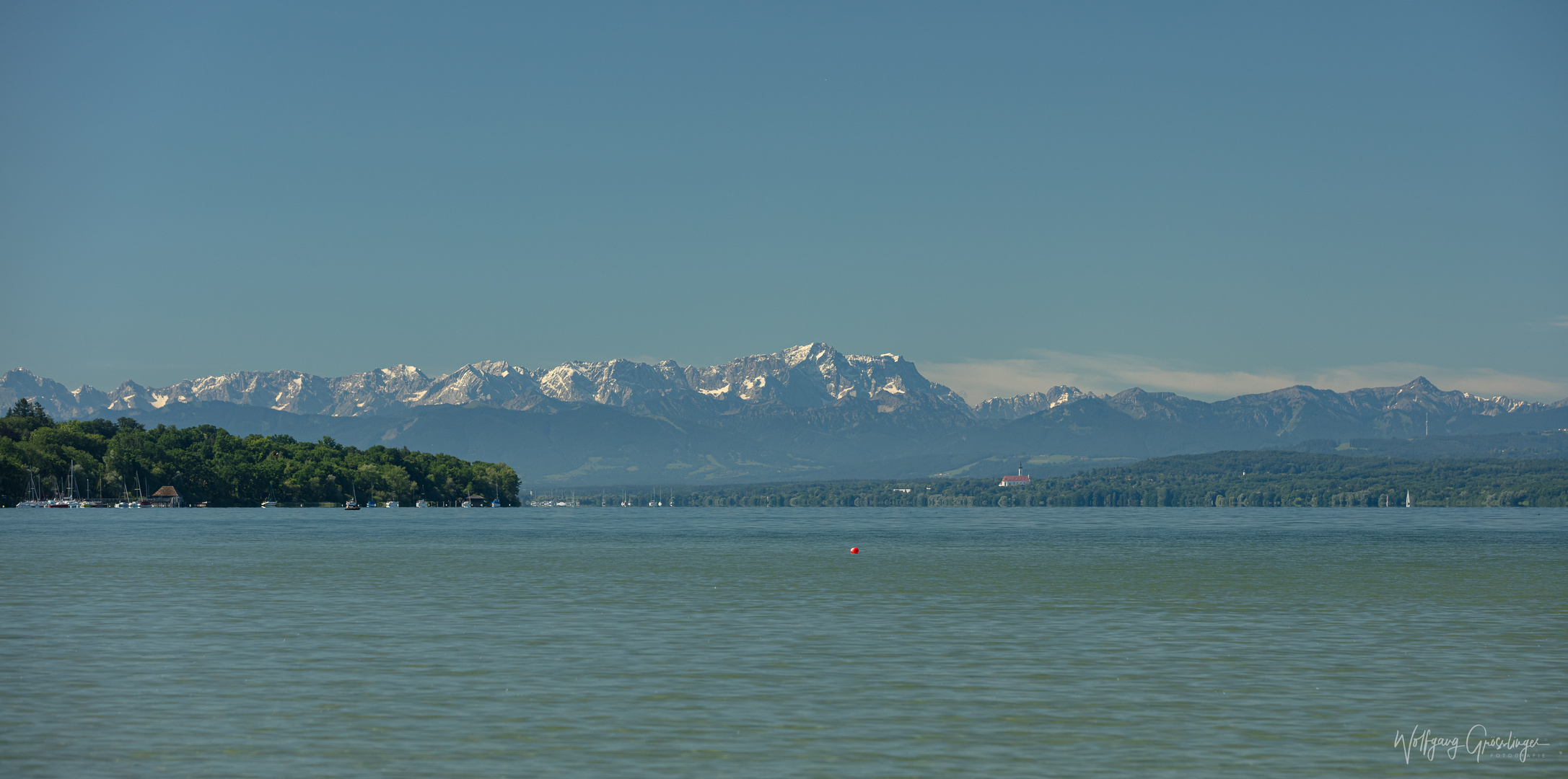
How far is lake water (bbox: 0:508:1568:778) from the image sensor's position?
79.3 ft

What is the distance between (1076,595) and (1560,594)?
23967mm

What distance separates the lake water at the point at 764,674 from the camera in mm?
24172

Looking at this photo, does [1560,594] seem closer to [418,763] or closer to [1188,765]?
[1188,765]

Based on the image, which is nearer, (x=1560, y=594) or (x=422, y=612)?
(x=422, y=612)

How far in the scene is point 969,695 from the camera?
31031 mm

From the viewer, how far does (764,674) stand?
34438 millimetres

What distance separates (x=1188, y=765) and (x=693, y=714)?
33.4 feet

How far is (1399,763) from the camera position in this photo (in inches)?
939

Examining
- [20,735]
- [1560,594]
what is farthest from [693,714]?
[1560,594]

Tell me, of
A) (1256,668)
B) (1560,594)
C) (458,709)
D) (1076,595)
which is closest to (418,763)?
(458,709)

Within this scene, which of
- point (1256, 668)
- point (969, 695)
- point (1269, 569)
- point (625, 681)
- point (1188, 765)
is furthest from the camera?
point (1269, 569)

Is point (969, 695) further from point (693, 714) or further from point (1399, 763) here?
point (1399, 763)

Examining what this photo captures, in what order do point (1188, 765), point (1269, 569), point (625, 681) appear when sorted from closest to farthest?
1. point (1188, 765)
2. point (625, 681)
3. point (1269, 569)

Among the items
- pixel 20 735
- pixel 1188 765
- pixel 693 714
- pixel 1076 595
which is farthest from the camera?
pixel 1076 595
